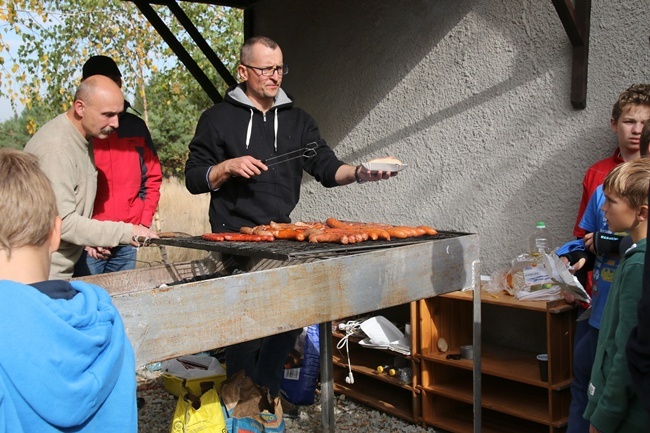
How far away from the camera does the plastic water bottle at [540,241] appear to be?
427 cm

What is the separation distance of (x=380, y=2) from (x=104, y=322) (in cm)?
450

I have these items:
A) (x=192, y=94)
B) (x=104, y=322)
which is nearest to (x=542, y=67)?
(x=104, y=322)

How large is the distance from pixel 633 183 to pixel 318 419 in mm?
3082

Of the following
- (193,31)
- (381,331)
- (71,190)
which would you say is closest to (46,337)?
(71,190)

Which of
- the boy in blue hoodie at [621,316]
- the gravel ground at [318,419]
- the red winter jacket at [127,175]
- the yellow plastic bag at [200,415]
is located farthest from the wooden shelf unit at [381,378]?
the boy in blue hoodie at [621,316]

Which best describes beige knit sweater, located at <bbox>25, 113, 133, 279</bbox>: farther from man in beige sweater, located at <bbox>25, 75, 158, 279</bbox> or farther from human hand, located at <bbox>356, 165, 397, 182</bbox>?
human hand, located at <bbox>356, 165, 397, 182</bbox>

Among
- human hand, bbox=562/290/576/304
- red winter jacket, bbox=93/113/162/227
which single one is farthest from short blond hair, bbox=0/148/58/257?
human hand, bbox=562/290/576/304

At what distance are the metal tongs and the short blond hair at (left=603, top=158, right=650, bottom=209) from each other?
189cm

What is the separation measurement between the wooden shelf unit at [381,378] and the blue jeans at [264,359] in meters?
0.97

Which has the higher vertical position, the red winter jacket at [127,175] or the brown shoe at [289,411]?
the red winter jacket at [127,175]

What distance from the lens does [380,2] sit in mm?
5543

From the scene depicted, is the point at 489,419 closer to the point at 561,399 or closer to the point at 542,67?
the point at 561,399

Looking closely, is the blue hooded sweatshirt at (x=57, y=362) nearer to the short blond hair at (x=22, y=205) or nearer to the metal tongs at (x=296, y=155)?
the short blond hair at (x=22, y=205)

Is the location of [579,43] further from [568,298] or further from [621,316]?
[621,316]
